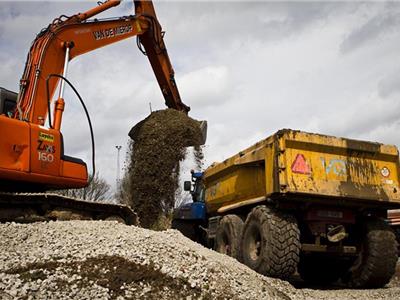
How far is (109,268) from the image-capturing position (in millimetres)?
4801

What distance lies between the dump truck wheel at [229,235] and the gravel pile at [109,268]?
2.47 m

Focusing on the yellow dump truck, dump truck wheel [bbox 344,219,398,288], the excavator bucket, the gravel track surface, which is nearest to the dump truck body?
the yellow dump truck

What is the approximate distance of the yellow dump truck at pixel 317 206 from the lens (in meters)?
7.54

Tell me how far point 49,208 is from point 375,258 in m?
5.54

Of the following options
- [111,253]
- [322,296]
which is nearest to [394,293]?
[322,296]

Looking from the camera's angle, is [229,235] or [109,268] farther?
[229,235]

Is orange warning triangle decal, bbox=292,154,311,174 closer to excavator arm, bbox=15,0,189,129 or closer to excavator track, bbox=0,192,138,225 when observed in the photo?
excavator track, bbox=0,192,138,225

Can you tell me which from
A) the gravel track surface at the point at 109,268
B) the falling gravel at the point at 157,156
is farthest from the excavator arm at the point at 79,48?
the gravel track surface at the point at 109,268

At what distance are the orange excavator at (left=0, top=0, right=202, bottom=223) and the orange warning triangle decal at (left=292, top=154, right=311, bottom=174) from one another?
126 inches

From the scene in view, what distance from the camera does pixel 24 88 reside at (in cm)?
783

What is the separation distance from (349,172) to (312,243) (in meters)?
1.38

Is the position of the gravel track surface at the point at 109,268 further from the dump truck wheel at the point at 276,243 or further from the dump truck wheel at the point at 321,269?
the dump truck wheel at the point at 321,269

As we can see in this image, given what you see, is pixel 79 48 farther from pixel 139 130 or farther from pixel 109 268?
pixel 109 268

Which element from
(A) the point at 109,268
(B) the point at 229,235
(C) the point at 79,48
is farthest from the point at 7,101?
(B) the point at 229,235
